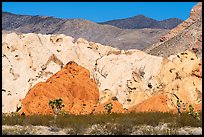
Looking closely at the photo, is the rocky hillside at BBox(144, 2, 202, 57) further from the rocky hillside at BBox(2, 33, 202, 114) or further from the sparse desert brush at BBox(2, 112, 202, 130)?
the sparse desert brush at BBox(2, 112, 202, 130)

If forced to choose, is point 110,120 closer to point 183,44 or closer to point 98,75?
point 98,75

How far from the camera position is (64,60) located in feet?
99.8

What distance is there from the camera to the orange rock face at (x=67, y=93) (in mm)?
23359

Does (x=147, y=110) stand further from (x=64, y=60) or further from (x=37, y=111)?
(x=64, y=60)

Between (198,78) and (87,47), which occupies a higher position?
(87,47)

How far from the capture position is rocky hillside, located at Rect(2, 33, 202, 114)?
82.3 feet

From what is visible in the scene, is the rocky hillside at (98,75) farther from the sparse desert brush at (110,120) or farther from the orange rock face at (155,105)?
the sparse desert brush at (110,120)

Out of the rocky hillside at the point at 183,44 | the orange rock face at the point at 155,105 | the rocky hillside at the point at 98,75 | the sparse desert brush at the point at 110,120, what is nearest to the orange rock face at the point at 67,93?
the rocky hillside at the point at 98,75

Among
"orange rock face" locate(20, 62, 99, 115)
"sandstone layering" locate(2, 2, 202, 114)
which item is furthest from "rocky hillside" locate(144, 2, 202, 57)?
"orange rock face" locate(20, 62, 99, 115)

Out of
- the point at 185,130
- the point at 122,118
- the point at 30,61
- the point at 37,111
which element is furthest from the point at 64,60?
the point at 185,130

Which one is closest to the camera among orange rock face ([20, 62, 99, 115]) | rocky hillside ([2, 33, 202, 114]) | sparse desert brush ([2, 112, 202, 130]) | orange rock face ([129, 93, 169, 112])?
sparse desert brush ([2, 112, 202, 130])

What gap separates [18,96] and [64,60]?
5.30 m

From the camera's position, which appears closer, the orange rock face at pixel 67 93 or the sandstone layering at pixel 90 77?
the orange rock face at pixel 67 93

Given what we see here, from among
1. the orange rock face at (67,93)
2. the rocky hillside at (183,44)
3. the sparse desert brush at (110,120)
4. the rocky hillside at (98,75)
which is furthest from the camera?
the rocky hillside at (183,44)
